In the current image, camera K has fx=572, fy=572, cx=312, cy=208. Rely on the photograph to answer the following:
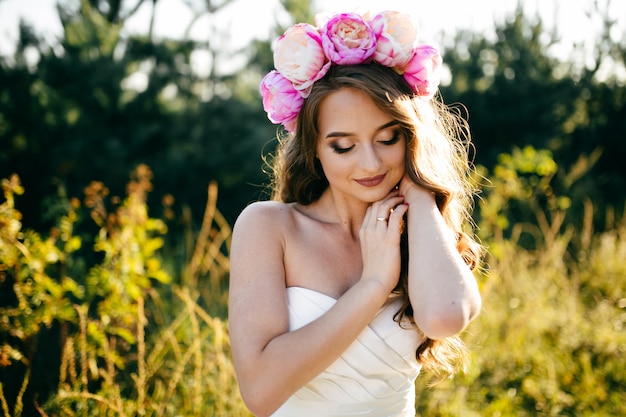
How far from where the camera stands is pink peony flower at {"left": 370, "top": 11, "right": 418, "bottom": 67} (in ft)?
7.18

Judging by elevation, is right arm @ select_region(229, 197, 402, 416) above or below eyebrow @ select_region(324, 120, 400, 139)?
below

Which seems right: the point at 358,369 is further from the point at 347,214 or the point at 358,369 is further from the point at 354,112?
the point at 354,112

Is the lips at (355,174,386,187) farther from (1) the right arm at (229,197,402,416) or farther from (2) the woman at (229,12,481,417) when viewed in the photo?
(1) the right arm at (229,197,402,416)

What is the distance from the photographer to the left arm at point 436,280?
1.86 metres

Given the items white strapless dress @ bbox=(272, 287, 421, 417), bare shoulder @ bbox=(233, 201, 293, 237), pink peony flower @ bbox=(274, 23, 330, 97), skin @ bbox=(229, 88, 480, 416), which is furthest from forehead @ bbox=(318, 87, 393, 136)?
white strapless dress @ bbox=(272, 287, 421, 417)

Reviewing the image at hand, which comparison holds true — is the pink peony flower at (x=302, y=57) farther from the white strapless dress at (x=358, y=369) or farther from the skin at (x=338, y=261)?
the white strapless dress at (x=358, y=369)

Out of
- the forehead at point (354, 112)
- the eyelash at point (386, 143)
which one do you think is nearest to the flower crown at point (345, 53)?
the forehead at point (354, 112)

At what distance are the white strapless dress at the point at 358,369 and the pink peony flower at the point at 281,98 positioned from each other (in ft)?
2.34

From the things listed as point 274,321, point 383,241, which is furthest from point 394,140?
point 274,321

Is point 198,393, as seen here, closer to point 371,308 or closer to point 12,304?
point 12,304

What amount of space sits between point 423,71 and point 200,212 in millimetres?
7253

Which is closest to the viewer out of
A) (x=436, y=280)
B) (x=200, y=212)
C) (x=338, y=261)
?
(x=436, y=280)

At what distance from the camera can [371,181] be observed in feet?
7.23

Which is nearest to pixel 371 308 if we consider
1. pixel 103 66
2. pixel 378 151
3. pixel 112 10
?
pixel 378 151
